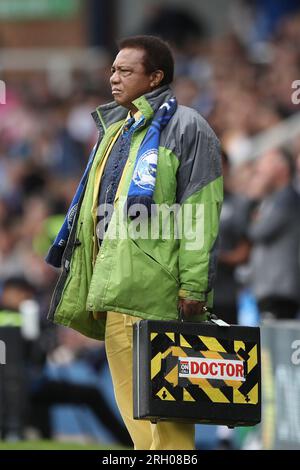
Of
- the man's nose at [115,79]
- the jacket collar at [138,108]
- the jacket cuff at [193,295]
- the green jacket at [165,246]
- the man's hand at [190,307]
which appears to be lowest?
the man's hand at [190,307]

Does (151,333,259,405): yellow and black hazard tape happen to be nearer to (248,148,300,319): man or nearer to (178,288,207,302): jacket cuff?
(178,288,207,302): jacket cuff

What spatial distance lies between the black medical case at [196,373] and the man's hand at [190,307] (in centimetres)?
7

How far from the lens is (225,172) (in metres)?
10.7

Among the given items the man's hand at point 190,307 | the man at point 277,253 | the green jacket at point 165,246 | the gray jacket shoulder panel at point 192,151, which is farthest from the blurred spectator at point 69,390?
the gray jacket shoulder panel at point 192,151

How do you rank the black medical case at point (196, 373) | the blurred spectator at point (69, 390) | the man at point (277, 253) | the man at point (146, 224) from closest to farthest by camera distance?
the black medical case at point (196, 373) < the man at point (146, 224) < the man at point (277, 253) < the blurred spectator at point (69, 390)

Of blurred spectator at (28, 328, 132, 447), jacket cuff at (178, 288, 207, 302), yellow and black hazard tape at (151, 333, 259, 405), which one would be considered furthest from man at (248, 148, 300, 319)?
jacket cuff at (178, 288, 207, 302)

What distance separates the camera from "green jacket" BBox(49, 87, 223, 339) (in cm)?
731

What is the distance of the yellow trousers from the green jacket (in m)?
0.16

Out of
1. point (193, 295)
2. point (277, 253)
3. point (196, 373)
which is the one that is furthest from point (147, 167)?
point (277, 253)

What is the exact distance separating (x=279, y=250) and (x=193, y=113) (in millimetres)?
4375

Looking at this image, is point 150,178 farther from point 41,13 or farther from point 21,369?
point 41,13

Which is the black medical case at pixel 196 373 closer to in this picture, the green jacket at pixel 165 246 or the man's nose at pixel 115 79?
the green jacket at pixel 165 246

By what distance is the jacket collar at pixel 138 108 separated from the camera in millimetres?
7520
